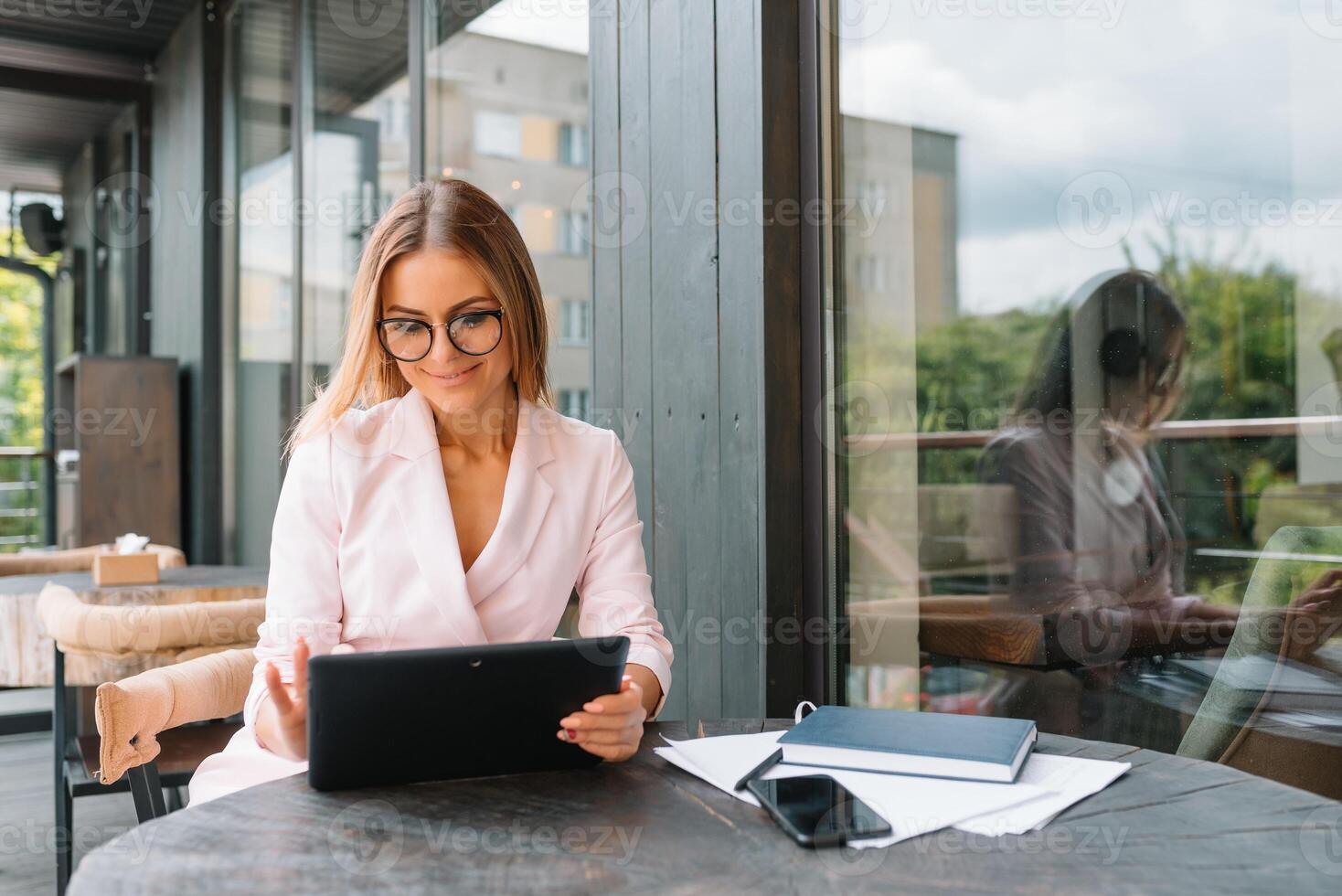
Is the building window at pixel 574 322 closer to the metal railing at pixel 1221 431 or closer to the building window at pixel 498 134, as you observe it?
the metal railing at pixel 1221 431

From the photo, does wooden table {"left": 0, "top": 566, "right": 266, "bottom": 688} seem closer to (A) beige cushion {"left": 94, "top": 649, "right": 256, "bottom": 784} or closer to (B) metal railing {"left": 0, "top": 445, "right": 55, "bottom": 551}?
(A) beige cushion {"left": 94, "top": 649, "right": 256, "bottom": 784}

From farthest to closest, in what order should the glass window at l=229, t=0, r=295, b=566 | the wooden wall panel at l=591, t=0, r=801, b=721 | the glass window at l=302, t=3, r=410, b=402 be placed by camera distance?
1. the glass window at l=229, t=0, r=295, b=566
2. the glass window at l=302, t=3, r=410, b=402
3. the wooden wall panel at l=591, t=0, r=801, b=721

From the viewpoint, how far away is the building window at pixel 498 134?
4023 mm

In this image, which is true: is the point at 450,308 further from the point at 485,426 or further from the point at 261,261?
the point at 261,261

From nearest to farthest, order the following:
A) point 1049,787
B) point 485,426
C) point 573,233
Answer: point 1049,787 → point 485,426 → point 573,233

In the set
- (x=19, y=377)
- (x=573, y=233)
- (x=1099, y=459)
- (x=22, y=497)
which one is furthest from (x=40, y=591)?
(x=19, y=377)

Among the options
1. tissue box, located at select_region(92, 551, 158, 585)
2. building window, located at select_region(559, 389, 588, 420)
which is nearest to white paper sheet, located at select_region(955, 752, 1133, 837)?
building window, located at select_region(559, 389, 588, 420)

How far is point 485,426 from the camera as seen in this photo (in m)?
1.70

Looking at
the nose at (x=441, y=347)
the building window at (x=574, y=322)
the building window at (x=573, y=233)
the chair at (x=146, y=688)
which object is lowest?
the chair at (x=146, y=688)

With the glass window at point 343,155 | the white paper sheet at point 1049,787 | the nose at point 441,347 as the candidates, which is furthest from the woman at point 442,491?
the glass window at point 343,155

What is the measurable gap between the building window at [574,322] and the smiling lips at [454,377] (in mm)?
1028

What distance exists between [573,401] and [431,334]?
1.83 metres

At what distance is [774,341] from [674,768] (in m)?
1.00

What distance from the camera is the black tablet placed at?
1.01 metres
